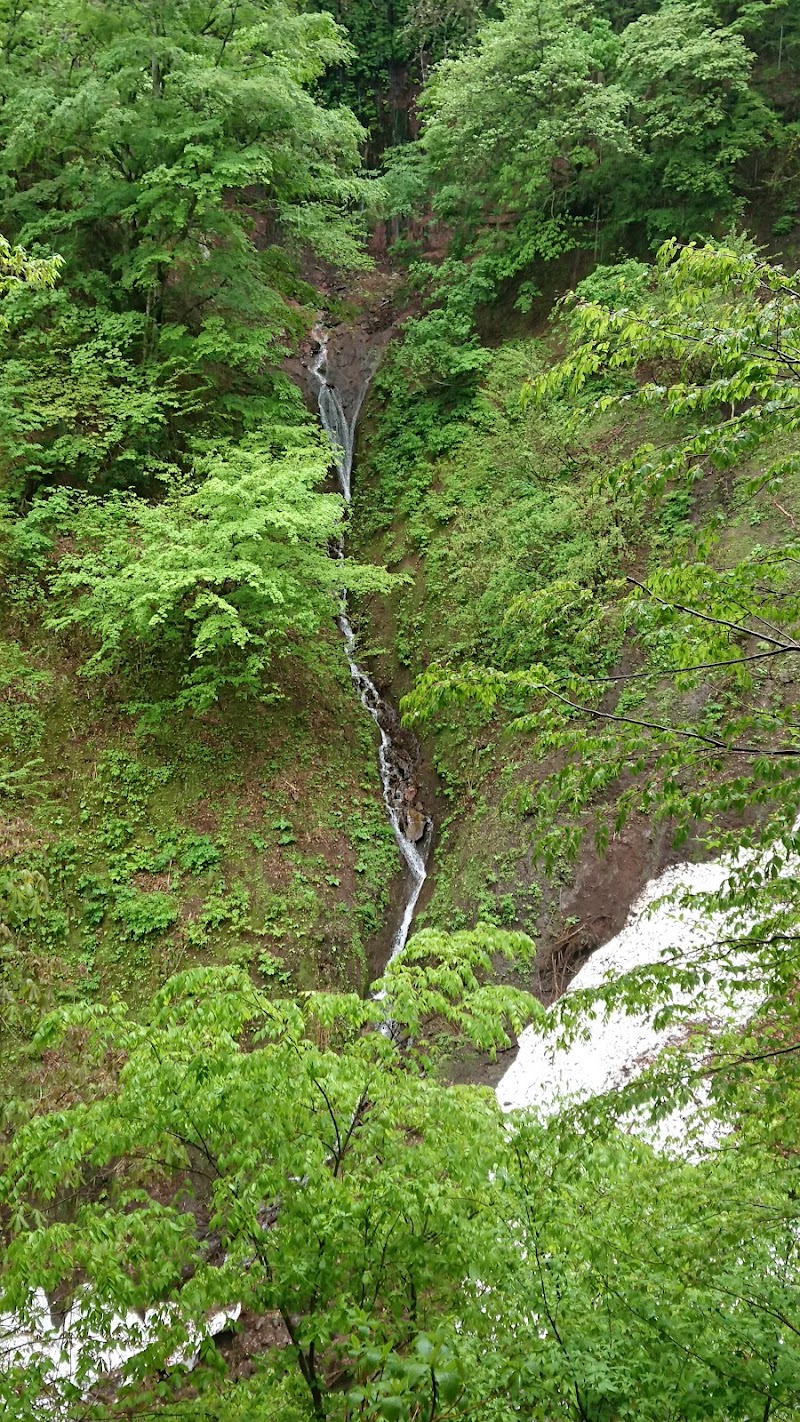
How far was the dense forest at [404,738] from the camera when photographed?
10.4 feet

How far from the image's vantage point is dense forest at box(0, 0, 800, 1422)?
3.16 meters

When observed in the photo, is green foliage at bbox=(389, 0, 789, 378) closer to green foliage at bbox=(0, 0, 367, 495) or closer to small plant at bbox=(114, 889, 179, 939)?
green foliage at bbox=(0, 0, 367, 495)

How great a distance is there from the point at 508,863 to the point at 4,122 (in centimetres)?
1318

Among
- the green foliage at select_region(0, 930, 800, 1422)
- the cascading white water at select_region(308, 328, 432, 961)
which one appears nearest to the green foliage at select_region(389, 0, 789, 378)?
the cascading white water at select_region(308, 328, 432, 961)

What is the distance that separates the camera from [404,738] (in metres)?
12.4

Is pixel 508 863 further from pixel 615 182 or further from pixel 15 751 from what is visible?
pixel 615 182

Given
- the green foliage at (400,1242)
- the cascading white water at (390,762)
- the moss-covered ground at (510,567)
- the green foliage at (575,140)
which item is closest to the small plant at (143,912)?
the cascading white water at (390,762)

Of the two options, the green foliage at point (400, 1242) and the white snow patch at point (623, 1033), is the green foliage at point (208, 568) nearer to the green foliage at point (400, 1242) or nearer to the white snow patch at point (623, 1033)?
the white snow patch at point (623, 1033)

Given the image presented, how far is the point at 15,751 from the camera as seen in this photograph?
9555 millimetres

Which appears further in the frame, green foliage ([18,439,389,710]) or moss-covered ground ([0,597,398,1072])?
green foliage ([18,439,389,710])

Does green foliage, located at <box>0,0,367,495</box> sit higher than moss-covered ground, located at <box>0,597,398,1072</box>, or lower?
higher

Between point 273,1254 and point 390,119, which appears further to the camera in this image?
point 390,119

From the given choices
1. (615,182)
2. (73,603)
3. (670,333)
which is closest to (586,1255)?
(670,333)

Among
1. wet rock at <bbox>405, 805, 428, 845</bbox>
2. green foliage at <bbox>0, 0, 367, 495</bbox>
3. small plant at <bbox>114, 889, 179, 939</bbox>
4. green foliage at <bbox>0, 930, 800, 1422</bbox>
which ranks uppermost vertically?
green foliage at <bbox>0, 0, 367, 495</bbox>
